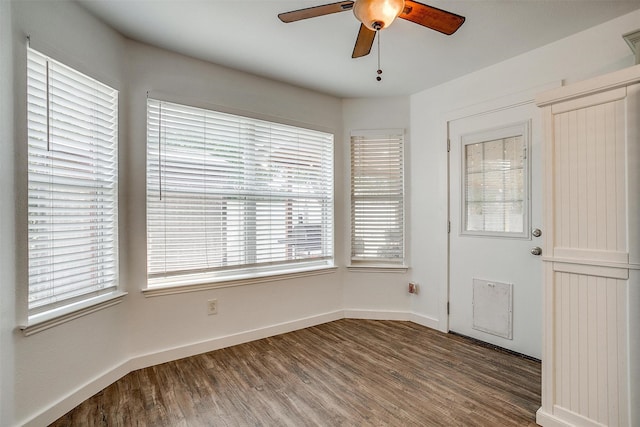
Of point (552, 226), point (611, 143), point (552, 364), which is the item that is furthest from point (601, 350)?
point (611, 143)

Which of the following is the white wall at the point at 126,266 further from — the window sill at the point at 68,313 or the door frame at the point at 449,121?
the door frame at the point at 449,121

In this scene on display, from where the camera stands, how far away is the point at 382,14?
1.45m

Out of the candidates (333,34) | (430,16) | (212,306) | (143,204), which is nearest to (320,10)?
(430,16)

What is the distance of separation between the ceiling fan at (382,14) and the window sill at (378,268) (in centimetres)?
239

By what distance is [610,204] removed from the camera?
161 cm

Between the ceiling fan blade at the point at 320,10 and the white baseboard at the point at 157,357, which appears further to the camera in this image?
the white baseboard at the point at 157,357

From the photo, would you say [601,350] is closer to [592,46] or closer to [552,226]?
[552,226]

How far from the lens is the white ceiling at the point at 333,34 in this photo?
6.70 feet

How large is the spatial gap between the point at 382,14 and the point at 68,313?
2.44 m

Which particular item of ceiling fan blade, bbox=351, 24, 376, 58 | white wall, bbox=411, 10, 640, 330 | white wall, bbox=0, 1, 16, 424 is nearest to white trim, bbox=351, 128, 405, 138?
white wall, bbox=411, 10, 640, 330

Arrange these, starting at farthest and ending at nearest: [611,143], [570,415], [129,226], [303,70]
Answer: [303,70] < [129,226] < [570,415] < [611,143]

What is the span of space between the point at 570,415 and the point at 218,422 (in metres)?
1.98

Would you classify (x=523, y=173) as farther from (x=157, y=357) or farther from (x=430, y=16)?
(x=157, y=357)

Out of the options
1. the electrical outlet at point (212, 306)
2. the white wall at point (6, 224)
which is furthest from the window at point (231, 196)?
the white wall at point (6, 224)
